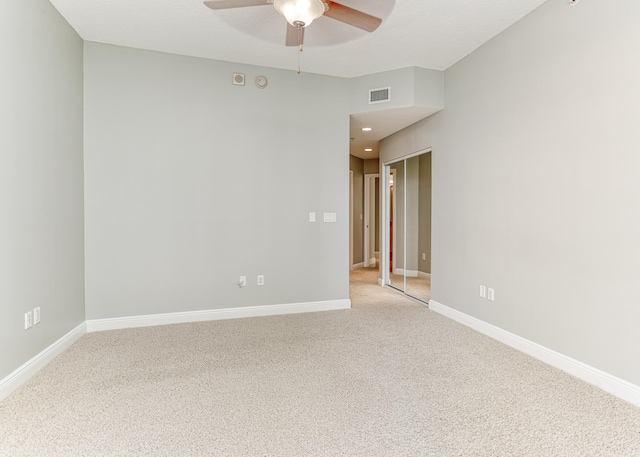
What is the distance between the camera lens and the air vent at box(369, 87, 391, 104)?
389 cm

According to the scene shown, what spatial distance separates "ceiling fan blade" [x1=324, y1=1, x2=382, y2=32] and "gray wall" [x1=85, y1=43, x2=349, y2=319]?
1646mm

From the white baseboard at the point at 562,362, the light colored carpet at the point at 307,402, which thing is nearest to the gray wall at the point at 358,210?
the white baseboard at the point at 562,362

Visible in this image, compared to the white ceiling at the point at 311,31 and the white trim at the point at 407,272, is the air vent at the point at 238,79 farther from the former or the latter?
the white trim at the point at 407,272

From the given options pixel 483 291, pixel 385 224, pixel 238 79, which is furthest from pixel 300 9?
→ pixel 385 224

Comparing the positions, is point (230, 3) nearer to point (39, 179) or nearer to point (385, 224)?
point (39, 179)

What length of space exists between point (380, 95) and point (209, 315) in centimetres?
312

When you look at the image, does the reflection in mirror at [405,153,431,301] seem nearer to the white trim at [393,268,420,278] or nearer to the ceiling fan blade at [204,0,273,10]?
the white trim at [393,268,420,278]

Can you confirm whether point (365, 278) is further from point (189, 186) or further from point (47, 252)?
point (47, 252)

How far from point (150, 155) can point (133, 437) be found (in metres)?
2.63

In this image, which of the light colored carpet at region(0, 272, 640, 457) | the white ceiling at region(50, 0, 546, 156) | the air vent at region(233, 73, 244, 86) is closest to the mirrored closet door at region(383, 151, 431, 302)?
the white ceiling at region(50, 0, 546, 156)

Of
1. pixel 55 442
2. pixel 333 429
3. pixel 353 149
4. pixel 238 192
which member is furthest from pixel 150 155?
pixel 353 149

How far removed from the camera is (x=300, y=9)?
204 centimetres

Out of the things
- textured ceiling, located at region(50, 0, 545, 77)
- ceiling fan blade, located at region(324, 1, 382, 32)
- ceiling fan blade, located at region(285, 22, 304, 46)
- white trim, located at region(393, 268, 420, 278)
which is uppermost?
textured ceiling, located at region(50, 0, 545, 77)

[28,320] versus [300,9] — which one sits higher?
[300,9]
